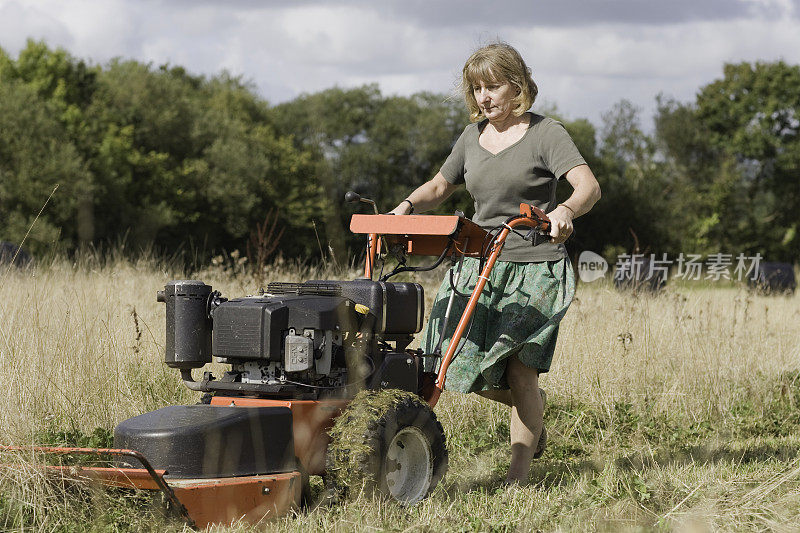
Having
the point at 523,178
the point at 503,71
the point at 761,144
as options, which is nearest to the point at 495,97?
the point at 503,71

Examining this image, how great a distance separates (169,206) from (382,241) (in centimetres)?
2639

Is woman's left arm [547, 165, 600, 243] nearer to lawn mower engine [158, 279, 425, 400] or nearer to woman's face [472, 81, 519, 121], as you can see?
woman's face [472, 81, 519, 121]

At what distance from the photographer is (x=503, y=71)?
4133 mm

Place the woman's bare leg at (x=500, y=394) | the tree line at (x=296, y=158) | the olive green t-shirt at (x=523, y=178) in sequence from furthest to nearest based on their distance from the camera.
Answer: the tree line at (x=296, y=158), the woman's bare leg at (x=500, y=394), the olive green t-shirt at (x=523, y=178)

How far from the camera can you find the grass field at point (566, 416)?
11.5 ft

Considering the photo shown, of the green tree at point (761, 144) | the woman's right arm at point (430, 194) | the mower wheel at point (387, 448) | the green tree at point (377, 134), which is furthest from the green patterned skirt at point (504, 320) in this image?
the green tree at point (761, 144)

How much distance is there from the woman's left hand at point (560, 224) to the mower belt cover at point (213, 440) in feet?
4.05

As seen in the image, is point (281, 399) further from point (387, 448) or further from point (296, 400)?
point (387, 448)

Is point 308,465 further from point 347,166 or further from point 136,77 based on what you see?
point 136,77

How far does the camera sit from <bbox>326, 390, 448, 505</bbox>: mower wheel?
346cm

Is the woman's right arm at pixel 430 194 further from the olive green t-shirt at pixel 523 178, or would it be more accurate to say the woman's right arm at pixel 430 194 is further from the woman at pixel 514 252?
the olive green t-shirt at pixel 523 178

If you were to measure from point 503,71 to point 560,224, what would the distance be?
75cm

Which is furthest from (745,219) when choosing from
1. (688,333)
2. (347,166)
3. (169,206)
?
(688,333)

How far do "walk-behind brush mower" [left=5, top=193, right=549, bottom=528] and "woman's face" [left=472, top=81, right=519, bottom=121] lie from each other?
544 mm
